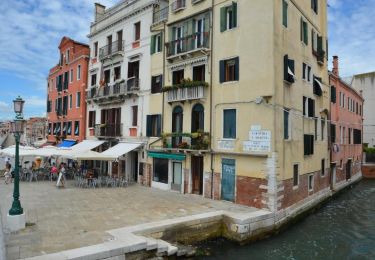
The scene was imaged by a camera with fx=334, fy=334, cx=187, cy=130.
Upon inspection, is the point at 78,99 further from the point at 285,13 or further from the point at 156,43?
the point at 285,13

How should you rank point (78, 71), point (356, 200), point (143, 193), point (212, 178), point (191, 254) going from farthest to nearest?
point (78, 71) < point (356, 200) < point (143, 193) < point (212, 178) < point (191, 254)

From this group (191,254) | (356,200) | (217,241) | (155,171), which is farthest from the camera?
(356,200)

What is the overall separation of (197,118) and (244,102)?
3.74 metres

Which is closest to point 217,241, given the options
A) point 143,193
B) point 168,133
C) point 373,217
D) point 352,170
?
point 143,193

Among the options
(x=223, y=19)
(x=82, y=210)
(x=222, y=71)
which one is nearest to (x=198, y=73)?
(x=222, y=71)

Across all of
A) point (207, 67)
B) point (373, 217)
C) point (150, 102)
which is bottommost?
point (373, 217)

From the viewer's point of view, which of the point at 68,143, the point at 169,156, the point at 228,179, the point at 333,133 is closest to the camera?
the point at 228,179

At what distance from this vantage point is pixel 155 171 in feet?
74.3

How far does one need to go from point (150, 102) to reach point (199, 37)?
605 centimetres

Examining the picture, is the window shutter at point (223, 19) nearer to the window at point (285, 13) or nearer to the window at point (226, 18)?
the window at point (226, 18)

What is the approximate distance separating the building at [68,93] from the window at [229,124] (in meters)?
18.1

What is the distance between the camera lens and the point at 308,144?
2012 cm

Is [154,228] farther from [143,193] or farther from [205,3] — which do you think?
[205,3]

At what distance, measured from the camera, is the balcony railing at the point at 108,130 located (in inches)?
1032
